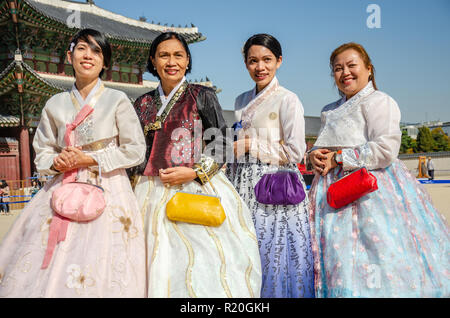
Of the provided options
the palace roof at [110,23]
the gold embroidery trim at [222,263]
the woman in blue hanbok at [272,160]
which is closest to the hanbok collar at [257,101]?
the woman in blue hanbok at [272,160]

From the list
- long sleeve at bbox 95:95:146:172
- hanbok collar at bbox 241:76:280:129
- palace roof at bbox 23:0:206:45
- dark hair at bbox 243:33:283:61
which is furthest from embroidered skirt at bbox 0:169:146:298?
palace roof at bbox 23:0:206:45

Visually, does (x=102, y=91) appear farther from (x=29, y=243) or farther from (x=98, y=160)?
(x=29, y=243)

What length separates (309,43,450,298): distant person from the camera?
245cm

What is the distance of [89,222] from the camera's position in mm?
2287

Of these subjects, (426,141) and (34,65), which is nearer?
(34,65)

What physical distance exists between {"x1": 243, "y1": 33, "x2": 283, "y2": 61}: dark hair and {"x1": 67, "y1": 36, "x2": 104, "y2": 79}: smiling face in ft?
3.81

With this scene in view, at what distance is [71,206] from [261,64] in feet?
5.70

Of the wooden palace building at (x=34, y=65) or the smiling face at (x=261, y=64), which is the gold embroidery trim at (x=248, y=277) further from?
the wooden palace building at (x=34, y=65)

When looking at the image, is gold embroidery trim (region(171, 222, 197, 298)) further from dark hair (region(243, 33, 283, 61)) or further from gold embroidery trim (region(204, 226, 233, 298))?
dark hair (region(243, 33, 283, 61))

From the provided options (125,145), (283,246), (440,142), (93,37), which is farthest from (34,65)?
(440,142)

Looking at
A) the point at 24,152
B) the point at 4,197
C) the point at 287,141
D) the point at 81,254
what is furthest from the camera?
the point at 24,152

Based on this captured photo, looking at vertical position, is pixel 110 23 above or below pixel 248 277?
above

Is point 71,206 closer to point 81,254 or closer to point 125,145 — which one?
point 81,254

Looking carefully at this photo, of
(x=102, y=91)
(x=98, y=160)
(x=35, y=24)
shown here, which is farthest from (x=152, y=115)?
(x=35, y=24)
